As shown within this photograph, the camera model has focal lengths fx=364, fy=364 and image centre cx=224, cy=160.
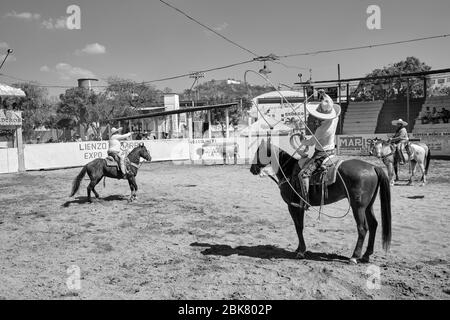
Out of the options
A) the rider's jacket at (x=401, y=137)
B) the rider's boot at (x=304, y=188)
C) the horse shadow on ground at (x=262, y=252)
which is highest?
the rider's jacket at (x=401, y=137)

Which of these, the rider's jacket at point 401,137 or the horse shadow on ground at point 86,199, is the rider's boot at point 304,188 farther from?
the rider's jacket at point 401,137

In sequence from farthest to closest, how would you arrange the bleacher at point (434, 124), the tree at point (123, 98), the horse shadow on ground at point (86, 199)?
the tree at point (123, 98), the bleacher at point (434, 124), the horse shadow on ground at point (86, 199)

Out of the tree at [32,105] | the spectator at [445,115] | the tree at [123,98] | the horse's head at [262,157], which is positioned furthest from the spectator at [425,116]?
A: the tree at [32,105]

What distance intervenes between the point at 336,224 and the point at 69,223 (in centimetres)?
675

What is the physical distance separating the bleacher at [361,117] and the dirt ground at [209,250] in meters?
20.9

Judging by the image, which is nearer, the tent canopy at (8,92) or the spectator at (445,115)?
the tent canopy at (8,92)

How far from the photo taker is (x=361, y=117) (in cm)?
3397

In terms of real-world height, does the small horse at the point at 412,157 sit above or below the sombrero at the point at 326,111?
below

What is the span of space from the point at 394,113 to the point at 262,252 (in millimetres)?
30779

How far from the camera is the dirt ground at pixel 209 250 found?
204 inches

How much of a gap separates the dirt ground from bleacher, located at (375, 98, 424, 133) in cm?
2081

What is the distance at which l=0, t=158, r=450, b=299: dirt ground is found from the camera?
5184 millimetres
